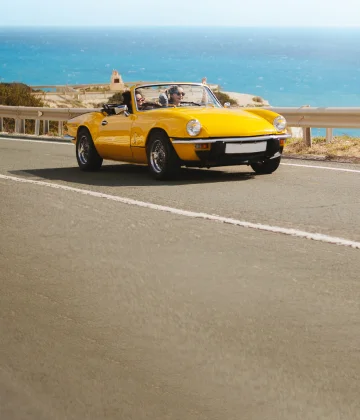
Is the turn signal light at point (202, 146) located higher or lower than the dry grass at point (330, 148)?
higher

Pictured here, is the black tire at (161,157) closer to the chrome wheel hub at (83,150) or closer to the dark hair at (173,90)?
the dark hair at (173,90)

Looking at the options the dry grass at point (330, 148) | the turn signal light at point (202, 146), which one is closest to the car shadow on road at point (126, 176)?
the turn signal light at point (202, 146)

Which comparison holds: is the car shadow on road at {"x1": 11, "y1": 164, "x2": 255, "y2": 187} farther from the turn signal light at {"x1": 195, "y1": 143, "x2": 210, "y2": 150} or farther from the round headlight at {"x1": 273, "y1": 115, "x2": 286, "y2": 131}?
the round headlight at {"x1": 273, "y1": 115, "x2": 286, "y2": 131}

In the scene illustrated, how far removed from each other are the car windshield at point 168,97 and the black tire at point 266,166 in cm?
105

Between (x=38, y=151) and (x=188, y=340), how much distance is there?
1317 centimetres

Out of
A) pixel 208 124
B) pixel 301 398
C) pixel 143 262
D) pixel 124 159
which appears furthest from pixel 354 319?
pixel 124 159

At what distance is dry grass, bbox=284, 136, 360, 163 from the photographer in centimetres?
1522

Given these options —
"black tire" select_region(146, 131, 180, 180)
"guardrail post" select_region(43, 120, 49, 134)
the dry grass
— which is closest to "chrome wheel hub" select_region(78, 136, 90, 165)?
"black tire" select_region(146, 131, 180, 180)

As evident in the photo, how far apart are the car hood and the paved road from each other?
1.70m

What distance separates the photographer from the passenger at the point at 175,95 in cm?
1280

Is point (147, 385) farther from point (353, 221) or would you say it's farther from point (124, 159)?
point (124, 159)

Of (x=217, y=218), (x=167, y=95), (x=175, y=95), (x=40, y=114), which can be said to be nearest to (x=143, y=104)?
(x=167, y=95)

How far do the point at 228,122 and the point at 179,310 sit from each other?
258 inches

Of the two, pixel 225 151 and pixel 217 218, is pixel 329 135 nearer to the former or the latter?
pixel 225 151
